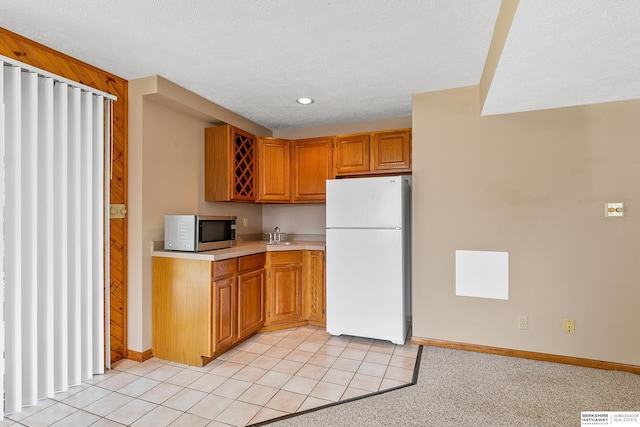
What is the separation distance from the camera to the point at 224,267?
2.78m

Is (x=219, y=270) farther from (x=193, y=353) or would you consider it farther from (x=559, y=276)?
(x=559, y=276)

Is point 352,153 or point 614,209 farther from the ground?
point 352,153

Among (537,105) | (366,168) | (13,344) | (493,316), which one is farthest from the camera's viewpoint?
(366,168)

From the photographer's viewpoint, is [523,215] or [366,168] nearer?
[523,215]

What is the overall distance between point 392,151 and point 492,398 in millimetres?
2328

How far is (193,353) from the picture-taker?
2678mm

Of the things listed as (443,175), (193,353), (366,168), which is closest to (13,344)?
(193,353)

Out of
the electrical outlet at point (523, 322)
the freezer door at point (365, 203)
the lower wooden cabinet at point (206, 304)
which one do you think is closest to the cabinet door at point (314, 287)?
the lower wooden cabinet at point (206, 304)

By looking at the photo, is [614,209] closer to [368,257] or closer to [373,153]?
[368,257]

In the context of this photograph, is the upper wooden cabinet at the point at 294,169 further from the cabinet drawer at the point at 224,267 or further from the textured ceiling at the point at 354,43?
the cabinet drawer at the point at 224,267

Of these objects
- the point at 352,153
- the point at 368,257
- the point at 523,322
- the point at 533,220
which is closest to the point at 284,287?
the point at 368,257

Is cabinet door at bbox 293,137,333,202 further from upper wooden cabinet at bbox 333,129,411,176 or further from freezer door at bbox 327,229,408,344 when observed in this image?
freezer door at bbox 327,229,408,344

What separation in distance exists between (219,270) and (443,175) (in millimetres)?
2149

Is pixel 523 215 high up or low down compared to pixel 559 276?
up
